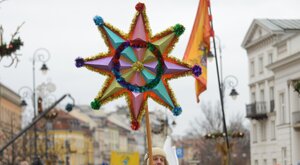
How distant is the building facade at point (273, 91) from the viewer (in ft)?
234

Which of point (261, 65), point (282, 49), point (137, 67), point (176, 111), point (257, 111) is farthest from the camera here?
point (261, 65)

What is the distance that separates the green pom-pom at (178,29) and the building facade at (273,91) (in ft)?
186

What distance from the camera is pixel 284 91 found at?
243 ft

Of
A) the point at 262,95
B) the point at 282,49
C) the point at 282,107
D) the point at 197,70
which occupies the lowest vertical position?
the point at 197,70

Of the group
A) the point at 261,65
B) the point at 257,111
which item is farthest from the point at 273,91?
the point at 261,65

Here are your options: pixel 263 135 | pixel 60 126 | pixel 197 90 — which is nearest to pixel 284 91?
pixel 263 135

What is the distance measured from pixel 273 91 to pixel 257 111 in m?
3.00

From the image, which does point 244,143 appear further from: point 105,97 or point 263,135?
point 105,97

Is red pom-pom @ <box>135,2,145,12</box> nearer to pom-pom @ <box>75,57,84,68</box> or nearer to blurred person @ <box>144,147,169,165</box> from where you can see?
pom-pom @ <box>75,57,84,68</box>

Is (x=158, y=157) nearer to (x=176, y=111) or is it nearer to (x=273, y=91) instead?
(x=176, y=111)

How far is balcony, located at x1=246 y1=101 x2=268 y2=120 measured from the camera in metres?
79.9

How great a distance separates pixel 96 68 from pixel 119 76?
0.78 ft

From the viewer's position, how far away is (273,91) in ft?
257

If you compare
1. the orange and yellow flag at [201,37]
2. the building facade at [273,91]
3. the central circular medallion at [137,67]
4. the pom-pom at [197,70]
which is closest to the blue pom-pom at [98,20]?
the central circular medallion at [137,67]
